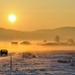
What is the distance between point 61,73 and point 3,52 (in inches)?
1890

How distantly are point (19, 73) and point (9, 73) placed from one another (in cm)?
119

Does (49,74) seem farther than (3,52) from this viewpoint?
No

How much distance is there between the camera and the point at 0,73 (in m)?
42.5

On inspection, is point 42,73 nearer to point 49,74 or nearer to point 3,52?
point 49,74

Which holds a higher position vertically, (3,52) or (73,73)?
(3,52)

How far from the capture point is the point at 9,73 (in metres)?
42.2

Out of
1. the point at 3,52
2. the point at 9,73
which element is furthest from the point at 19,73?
the point at 3,52

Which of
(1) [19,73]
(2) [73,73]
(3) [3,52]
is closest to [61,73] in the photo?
(2) [73,73]

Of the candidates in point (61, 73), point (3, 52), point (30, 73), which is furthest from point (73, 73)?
point (3, 52)

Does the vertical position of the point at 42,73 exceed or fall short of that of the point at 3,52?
it falls short

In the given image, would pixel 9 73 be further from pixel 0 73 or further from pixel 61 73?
pixel 61 73

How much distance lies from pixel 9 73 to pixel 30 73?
2524 mm

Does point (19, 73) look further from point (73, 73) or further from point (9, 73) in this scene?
point (73, 73)

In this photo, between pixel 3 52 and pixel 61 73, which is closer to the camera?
pixel 61 73
